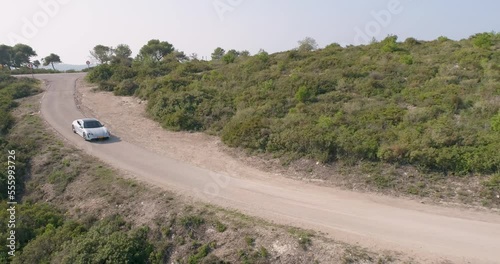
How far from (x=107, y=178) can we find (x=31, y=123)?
12854mm

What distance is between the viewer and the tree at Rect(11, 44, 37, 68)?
8319cm

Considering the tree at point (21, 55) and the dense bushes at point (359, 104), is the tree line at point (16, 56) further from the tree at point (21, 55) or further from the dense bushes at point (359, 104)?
the dense bushes at point (359, 104)

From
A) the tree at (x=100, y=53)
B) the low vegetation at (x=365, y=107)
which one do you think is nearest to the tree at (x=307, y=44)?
the low vegetation at (x=365, y=107)

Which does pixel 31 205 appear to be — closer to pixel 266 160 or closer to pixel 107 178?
pixel 107 178

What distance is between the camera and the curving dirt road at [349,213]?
35.8ft

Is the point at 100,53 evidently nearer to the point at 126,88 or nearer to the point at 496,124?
the point at 126,88

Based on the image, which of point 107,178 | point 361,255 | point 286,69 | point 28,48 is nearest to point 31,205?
point 107,178

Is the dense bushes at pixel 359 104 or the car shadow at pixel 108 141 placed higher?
the dense bushes at pixel 359 104

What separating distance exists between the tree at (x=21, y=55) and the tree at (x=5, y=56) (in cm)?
76

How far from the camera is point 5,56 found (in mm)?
81875

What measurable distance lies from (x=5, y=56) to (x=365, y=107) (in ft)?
283

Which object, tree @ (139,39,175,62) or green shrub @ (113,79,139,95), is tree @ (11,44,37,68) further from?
green shrub @ (113,79,139,95)

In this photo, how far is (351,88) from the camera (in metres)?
25.9

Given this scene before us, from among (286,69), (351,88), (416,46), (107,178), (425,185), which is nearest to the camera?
(425,185)
